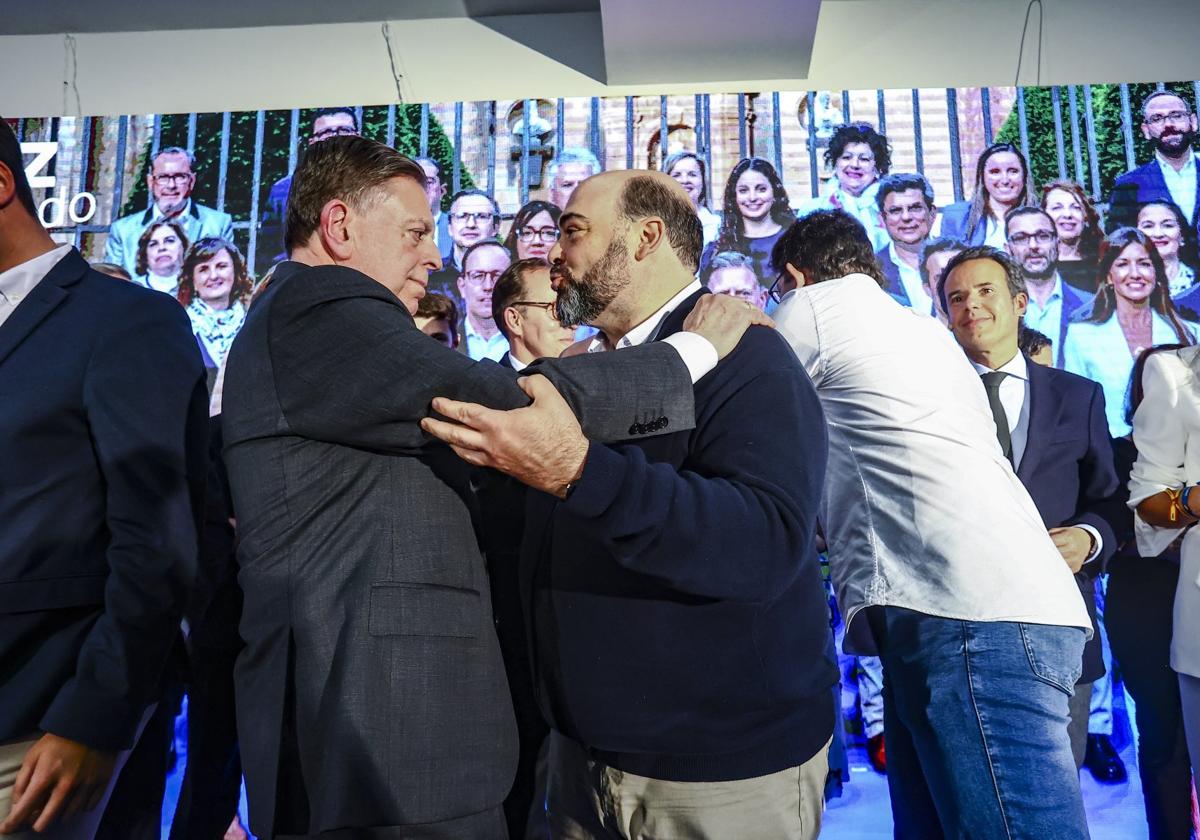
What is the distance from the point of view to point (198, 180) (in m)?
4.29

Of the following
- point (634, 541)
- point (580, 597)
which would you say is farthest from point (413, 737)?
point (634, 541)

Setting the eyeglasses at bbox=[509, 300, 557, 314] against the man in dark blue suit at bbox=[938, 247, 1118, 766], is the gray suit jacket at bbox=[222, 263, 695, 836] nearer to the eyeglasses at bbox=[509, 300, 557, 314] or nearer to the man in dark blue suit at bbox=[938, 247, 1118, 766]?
the eyeglasses at bbox=[509, 300, 557, 314]

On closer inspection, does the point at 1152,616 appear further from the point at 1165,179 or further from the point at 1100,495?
the point at 1165,179

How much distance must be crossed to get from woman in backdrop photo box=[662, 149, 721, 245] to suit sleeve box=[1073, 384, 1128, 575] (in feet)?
5.74


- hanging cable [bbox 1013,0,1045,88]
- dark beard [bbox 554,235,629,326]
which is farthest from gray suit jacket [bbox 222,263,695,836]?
hanging cable [bbox 1013,0,1045,88]

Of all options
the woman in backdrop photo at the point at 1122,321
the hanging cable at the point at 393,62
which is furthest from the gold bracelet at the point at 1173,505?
the hanging cable at the point at 393,62

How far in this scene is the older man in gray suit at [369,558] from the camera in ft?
4.19

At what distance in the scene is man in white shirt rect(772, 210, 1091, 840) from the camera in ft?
5.54

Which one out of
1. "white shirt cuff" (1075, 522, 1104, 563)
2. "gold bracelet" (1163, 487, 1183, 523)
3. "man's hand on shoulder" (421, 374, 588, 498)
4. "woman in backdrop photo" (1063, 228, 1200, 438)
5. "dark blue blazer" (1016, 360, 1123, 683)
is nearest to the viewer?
"man's hand on shoulder" (421, 374, 588, 498)

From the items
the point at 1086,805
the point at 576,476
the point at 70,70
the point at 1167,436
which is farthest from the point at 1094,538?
the point at 70,70

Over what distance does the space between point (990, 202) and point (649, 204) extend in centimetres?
280

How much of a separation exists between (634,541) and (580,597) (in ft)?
0.89

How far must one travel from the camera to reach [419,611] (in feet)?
4.32

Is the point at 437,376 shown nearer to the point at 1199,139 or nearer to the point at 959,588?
the point at 959,588
